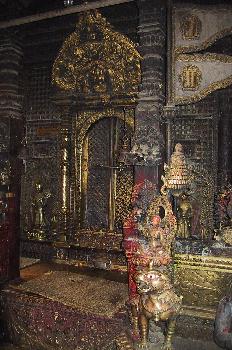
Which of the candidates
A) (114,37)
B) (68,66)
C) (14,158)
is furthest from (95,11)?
(14,158)

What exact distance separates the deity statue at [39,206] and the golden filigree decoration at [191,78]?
14.3ft

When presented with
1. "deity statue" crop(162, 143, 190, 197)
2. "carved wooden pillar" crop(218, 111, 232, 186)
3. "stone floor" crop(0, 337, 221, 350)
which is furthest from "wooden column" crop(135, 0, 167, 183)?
"stone floor" crop(0, 337, 221, 350)

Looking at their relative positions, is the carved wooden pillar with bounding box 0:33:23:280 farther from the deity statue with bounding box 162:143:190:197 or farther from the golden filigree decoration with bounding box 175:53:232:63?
the golden filigree decoration with bounding box 175:53:232:63

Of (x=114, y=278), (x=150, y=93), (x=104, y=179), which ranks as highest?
(x=150, y=93)

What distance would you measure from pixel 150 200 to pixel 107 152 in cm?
295

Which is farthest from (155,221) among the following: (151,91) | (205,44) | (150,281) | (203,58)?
(205,44)

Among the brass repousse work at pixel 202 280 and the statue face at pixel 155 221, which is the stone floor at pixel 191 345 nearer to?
the brass repousse work at pixel 202 280

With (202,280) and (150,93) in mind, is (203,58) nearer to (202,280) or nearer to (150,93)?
(150,93)

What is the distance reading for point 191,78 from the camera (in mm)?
6254

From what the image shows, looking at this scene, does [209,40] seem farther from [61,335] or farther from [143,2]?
[61,335]

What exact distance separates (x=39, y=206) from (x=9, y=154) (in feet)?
6.94

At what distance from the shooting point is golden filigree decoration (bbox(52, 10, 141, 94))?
7.55m

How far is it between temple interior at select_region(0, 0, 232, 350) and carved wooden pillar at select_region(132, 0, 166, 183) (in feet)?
0.06

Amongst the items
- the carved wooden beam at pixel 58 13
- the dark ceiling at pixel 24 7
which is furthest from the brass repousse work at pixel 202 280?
the dark ceiling at pixel 24 7
